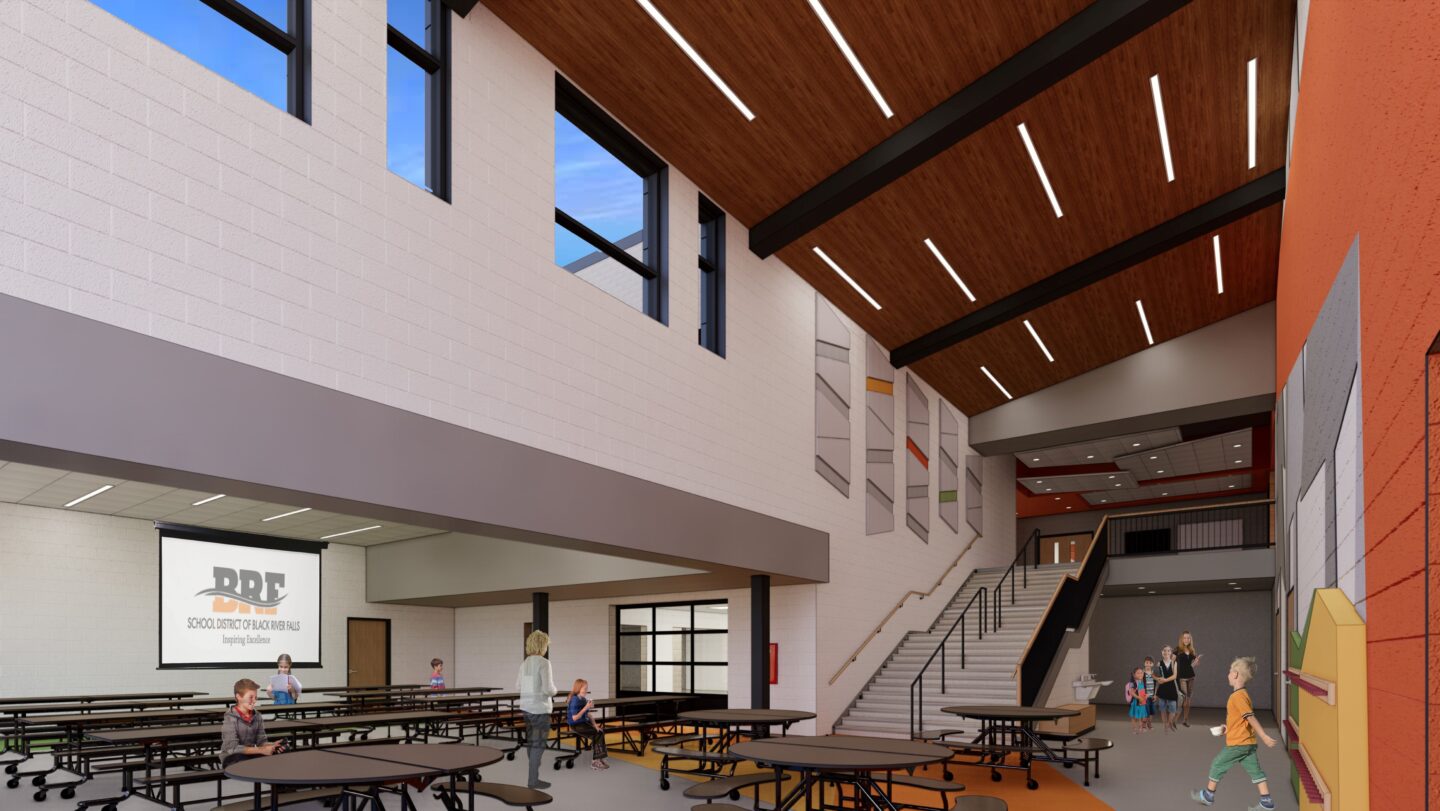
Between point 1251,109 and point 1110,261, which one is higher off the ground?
point 1251,109

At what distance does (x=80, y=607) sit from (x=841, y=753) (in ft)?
41.8

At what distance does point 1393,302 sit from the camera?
3.79 metres

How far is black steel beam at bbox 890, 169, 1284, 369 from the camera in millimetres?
12945

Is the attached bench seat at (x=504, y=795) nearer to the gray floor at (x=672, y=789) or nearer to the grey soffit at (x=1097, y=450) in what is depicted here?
the gray floor at (x=672, y=789)

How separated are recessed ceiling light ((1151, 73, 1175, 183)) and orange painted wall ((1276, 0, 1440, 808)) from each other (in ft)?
15.5

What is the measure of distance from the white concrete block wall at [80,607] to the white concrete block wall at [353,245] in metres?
9.40

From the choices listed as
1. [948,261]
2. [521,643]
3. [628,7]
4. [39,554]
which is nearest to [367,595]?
[521,643]

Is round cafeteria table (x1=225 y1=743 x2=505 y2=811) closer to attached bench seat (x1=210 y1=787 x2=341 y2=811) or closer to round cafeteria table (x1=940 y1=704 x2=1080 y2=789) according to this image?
attached bench seat (x1=210 y1=787 x2=341 y2=811)

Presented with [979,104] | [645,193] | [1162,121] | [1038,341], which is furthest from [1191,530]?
[645,193]

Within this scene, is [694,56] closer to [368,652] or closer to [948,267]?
[948,267]

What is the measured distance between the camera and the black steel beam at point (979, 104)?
29.4ft

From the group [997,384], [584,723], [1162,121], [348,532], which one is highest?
[1162,121]

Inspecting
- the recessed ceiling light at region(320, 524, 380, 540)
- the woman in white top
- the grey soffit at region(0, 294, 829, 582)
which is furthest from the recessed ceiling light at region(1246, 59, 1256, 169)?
the recessed ceiling light at region(320, 524, 380, 540)

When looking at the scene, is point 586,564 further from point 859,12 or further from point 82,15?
point 82,15
